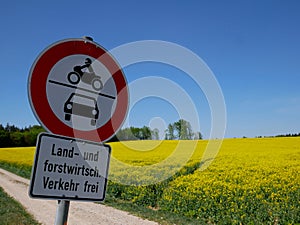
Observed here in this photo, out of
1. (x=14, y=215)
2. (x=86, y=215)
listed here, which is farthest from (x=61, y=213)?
(x=86, y=215)

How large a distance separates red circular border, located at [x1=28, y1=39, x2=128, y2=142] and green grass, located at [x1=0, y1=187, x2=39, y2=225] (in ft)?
23.3

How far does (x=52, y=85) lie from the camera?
152 centimetres

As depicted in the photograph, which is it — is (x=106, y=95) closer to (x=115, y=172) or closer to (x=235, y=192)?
(x=235, y=192)

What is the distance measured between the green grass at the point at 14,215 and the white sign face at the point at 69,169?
7052mm

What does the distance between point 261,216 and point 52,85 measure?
881 cm

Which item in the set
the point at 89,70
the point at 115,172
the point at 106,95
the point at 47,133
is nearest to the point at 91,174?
the point at 47,133

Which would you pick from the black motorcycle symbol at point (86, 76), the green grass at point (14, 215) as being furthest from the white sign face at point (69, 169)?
the green grass at point (14, 215)

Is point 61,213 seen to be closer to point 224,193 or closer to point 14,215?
point 14,215

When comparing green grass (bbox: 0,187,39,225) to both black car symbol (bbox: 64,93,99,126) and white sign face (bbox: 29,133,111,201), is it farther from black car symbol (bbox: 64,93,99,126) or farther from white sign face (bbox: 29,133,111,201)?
black car symbol (bbox: 64,93,99,126)

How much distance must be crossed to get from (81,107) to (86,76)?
7.0 inches

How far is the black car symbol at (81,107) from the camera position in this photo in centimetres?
154

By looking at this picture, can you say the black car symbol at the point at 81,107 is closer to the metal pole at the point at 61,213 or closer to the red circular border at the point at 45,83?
the red circular border at the point at 45,83

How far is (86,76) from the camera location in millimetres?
1637

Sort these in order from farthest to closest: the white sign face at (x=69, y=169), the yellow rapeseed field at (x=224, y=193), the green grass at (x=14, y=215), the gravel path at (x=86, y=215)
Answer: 1. the yellow rapeseed field at (x=224, y=193)
2. the gravel path at (x=86, y=215)
3. the green grass at (x=14, y=215)
4. the white sign face at (x=69, y=169)
